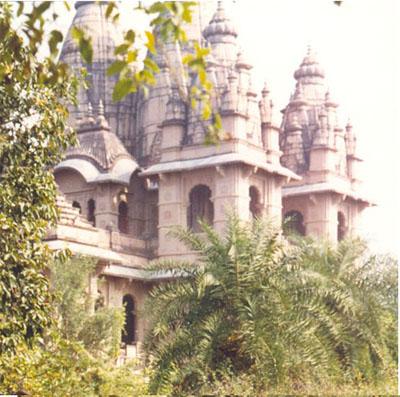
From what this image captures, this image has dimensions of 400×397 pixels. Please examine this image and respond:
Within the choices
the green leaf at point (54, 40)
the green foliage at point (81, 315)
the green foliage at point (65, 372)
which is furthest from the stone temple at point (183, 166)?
the green leaf at point (54, 40)

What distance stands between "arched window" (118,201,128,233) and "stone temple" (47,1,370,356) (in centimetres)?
3

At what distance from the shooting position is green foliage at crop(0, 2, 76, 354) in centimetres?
957

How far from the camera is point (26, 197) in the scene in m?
9.98

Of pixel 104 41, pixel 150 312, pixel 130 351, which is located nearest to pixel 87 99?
pixel 104 41

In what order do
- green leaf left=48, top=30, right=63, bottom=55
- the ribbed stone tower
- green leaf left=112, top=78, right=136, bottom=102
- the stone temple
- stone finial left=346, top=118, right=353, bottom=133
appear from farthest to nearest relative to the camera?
1. stone finial left=346, top=118, right=353, bottom=133
2. the ribbed stone tower
3. the stone temple
4. green leaf left=48, top=30, right=63, bottom=55
5. green leaf left=112, top=78, right=136, bottom=102

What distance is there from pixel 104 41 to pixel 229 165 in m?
6.62

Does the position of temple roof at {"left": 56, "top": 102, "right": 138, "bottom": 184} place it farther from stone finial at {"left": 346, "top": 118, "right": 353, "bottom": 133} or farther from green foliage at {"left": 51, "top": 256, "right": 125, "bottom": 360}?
green foliage at {"left": 51, "top": 256, "right": 125, "bottom": 360}

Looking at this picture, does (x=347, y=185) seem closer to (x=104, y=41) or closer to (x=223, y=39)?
(x=223, y=39)

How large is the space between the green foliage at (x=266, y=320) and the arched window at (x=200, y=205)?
10.0m

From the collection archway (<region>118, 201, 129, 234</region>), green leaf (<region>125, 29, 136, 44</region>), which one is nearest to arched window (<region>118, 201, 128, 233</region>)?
archway (<region>118, 201, 129, 234</region>)

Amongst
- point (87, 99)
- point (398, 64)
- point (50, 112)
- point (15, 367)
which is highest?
point (87, 99)

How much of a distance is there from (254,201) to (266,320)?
11.0 m

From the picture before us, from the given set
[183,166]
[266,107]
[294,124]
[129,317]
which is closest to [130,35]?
[183,166]

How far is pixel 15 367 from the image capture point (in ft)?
32.7
